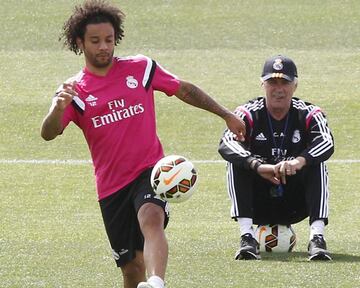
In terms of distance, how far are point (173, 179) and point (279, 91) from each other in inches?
88.9

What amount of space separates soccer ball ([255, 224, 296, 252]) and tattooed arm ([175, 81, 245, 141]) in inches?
71.3

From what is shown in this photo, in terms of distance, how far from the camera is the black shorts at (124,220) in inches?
317

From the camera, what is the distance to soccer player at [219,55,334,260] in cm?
965

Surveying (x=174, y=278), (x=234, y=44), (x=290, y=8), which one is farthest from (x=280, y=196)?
(x=290, y=8)

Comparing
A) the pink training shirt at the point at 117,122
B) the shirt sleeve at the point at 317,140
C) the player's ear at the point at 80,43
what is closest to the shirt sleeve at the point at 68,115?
the pink training shirt at the point at 117,122

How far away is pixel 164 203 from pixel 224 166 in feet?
21.2

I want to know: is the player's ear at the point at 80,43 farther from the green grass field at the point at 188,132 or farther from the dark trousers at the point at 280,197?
the dark trousers at the point at 280,197

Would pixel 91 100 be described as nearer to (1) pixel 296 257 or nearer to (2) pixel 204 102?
(2) pixel 204 102

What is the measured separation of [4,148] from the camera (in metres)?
15.4

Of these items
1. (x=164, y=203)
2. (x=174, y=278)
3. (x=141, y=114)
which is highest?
(x=141, y=114)

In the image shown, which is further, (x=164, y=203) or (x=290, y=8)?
(x=290, y=8)

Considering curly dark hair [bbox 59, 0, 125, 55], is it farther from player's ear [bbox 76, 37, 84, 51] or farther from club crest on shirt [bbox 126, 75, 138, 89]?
club crest on shirt [bbox 126, 75, 138, 89]

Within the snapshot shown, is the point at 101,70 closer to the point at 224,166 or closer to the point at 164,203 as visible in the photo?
the point at 164,203

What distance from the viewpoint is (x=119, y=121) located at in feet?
26.3
